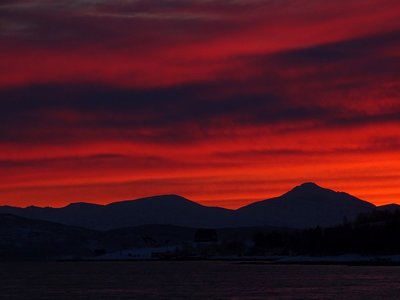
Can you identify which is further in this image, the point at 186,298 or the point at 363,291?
the point at 363,291

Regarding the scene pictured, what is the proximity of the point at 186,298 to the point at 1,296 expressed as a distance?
28.0m

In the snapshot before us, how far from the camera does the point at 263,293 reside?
471ft

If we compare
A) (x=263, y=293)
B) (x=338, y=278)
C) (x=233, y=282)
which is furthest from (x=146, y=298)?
(x=338, y=278)

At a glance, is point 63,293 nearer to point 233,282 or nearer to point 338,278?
point 233,282

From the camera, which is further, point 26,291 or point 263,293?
point 26,291

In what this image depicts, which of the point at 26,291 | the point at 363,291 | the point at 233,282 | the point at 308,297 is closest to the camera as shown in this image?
the point at 308,297

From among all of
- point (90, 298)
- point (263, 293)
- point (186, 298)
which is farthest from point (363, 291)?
point (90, 298)

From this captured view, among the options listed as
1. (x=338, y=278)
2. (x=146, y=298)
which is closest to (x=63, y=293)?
(x=146, y=298)

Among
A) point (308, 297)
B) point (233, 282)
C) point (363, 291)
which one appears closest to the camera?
point (308, 297)

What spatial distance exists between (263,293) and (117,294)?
20317 millimetres

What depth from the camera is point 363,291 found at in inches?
5625

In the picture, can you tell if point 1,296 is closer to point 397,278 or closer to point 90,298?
point 90,298

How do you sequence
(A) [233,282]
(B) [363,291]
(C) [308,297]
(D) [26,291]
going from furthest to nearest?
(A) [233,282]
(D) [26,291]
(B) [363,291]
(C) [308,297]

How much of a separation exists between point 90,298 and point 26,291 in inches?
973
